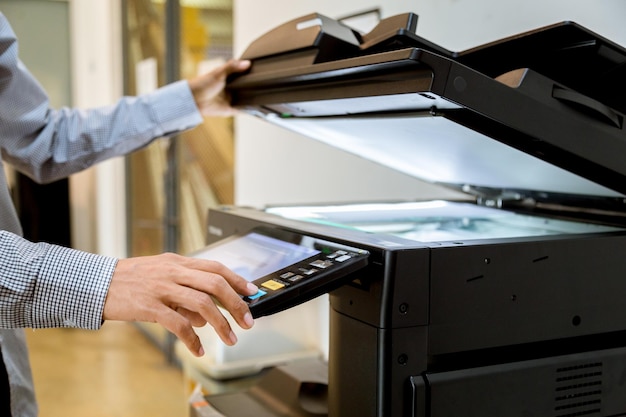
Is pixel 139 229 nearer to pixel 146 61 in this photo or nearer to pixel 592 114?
pixel 146 61

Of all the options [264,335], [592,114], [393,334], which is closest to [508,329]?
[393,334]

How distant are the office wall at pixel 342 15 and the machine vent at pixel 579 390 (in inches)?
23.9

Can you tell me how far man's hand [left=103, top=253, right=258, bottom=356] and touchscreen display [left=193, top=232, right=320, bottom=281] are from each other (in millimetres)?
83

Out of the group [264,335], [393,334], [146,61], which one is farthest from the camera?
[146,61]

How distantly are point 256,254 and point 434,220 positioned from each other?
1.37 feet

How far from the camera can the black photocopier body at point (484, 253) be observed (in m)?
0.76

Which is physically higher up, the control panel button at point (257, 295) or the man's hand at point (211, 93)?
the man's hand at point (211, 93)

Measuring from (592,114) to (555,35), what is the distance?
112mm

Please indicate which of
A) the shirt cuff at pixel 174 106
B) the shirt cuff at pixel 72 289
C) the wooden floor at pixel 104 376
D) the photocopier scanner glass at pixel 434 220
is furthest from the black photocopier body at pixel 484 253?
the wooden floor at pixel 104 376

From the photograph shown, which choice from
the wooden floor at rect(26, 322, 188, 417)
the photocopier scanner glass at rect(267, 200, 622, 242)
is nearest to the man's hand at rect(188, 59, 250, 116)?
the photocopier scanner glass at rect(267, 200, 622, 242)

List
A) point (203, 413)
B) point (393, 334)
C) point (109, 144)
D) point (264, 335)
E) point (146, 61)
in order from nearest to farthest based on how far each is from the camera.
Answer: point (393, 334)
point (203, 413)
point (109, 144)
point (264, 335)
point (146, 61)

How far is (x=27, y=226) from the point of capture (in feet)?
14.9

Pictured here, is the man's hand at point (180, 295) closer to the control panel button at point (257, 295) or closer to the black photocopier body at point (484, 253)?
the control panel button at point (257, 295)

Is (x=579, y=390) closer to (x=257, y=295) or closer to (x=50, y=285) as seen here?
(x=257, y=295)
